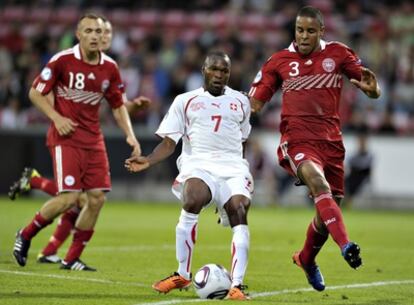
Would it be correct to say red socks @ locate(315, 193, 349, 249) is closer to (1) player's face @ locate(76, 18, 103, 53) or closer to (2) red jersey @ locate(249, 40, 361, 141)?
(2) red jersey @ locate(249, 40, 361, 141)

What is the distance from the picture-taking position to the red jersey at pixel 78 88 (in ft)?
37.2

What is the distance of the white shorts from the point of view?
30.5 feet

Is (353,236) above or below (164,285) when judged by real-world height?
below

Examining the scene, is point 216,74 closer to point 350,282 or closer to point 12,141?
point 350,282

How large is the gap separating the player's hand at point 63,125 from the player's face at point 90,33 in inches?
34.3

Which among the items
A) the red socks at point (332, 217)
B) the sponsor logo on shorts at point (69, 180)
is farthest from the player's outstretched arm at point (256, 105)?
the sponsor logo on shorts at point (69, 180)

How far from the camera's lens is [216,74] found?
9.44 metres

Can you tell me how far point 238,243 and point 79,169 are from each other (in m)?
2.92

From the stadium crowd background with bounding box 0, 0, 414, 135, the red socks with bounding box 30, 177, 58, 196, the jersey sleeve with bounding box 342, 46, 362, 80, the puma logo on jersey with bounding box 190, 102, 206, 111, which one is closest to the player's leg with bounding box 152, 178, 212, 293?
the puma logo on jersey with bounding box 190, 102, 206, 111

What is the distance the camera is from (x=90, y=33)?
11305 millimetres

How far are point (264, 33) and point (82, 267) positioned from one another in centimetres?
1600

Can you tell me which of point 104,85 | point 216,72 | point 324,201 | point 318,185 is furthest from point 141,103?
point 324,201

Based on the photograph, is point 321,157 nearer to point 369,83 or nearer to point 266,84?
point 369,83

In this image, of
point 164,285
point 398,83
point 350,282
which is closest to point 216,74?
point 164,285
